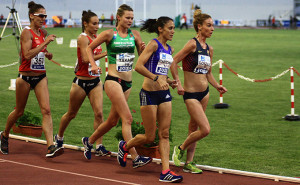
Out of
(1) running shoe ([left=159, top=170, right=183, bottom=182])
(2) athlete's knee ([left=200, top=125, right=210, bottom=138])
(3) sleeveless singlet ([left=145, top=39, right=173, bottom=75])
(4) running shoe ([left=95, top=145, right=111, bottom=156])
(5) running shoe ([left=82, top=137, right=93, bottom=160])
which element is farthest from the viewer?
(4) running shoe ([left=95, top=145, right=111, bottom=156])

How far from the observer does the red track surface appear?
23.6 ft

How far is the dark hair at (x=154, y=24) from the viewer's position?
735 cm

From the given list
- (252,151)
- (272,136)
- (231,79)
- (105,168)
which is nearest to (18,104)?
(105,168)

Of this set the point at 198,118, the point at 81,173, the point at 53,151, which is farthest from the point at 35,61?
the point at 198,118

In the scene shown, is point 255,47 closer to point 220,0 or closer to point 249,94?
point 249,94

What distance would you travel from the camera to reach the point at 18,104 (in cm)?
873

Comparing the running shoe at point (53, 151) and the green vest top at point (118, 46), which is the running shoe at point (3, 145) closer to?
the running shoe at point (53, 151)

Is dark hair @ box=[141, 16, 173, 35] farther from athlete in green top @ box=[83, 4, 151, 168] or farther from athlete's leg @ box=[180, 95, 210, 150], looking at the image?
athlete's leg @ box=[180, 95, 210, 150]

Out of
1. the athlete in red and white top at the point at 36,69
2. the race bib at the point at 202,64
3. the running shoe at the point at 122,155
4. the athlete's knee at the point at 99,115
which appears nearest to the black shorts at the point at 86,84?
the athlete's knee at the point at 99,115

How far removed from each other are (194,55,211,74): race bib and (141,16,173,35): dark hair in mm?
738

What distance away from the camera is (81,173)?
7.62 meters

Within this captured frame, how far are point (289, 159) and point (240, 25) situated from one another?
69.7 meters

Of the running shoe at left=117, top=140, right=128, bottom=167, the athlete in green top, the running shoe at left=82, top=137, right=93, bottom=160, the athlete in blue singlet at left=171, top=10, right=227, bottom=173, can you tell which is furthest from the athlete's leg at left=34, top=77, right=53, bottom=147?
the athlete in blue singlet at left=171, top=10, right=227, bottom=173

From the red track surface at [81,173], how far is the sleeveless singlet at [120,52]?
141 centimetres
